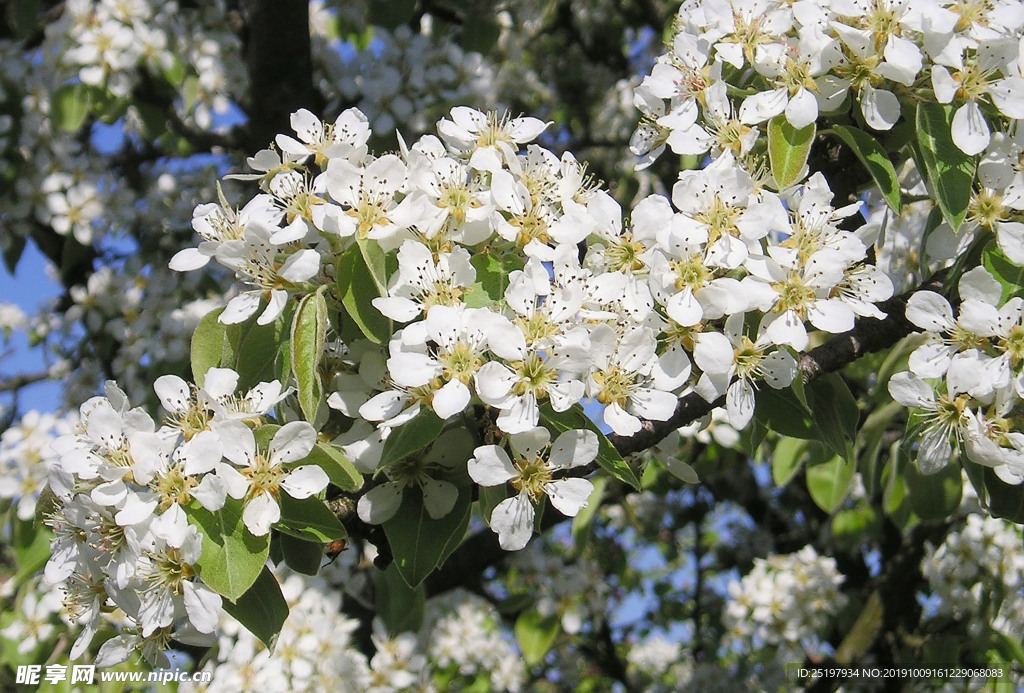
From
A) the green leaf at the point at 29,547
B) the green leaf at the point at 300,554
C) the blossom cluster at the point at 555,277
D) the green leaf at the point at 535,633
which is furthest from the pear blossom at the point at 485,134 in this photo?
the green leaf at the point at 535,633

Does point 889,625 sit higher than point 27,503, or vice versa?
point 27,503

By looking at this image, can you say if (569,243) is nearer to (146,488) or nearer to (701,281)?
(701,281)

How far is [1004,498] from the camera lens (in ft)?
4.66

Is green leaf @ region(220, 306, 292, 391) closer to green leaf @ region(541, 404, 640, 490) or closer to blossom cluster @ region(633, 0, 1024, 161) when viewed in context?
green leaf @ region(541, 404, 640, 490)

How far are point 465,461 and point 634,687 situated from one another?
420cm

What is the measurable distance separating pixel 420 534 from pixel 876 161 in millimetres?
982

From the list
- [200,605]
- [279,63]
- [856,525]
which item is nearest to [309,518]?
[200,605]

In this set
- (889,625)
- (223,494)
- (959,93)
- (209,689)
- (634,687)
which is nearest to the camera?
(223,494)

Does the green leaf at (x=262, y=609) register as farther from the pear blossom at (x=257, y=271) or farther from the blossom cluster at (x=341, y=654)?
the blossom cluster at (x=341, y=654)

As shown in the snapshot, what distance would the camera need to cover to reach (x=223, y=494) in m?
1.25

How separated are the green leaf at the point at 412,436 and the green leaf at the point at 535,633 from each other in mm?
2073

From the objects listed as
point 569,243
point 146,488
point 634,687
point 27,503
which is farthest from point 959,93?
point 634,687

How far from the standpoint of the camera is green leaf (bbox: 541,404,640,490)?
1.31m

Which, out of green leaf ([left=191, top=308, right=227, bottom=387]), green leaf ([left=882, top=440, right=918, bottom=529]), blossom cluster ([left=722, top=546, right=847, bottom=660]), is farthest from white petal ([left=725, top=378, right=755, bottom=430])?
blossom cluster ([left=722, top=546, right=847, bottom=660])
